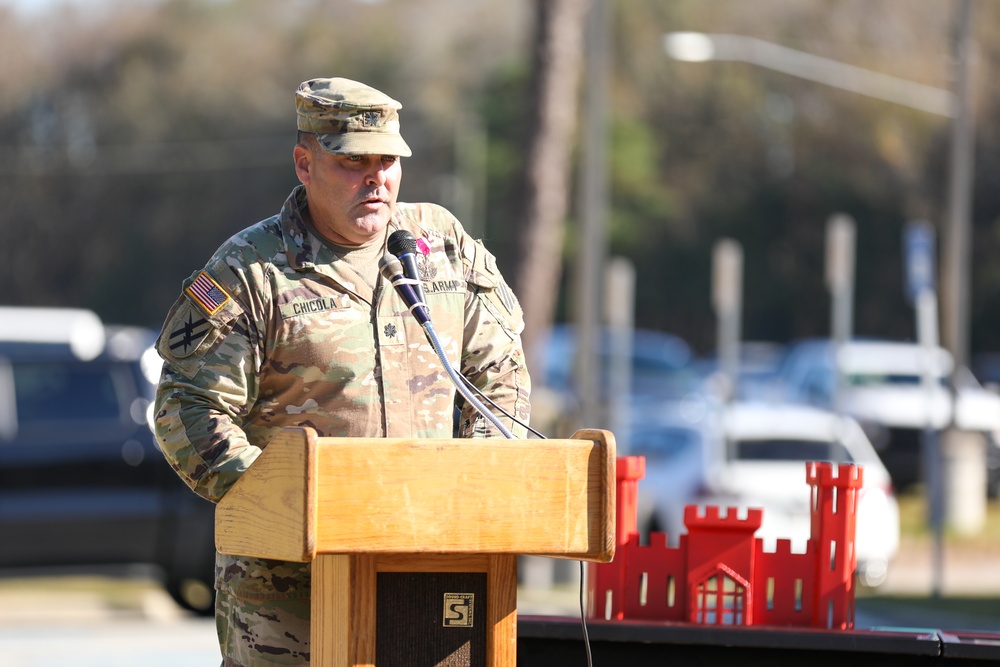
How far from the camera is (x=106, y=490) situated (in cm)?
1190

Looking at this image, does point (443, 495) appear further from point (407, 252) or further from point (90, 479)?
point (90, 479)

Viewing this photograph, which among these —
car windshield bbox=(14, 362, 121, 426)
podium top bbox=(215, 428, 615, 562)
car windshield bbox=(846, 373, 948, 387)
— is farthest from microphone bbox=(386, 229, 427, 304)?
car windshield bbox=(846, 373, 948, 387)

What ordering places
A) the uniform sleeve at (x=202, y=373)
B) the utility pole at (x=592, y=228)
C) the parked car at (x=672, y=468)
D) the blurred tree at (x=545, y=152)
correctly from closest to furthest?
the uniform sleeve at (x=202, y=373) → the parked car at (x=672, y=468) → the utility pole at (x=592, y=228) → the blurred tree at (x=545, y=152)

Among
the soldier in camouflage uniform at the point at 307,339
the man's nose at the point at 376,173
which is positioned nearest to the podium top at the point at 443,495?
the soldier in camouflage uniform at the point at 307,339

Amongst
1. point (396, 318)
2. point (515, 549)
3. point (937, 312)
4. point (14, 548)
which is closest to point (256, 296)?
point (396, 318)

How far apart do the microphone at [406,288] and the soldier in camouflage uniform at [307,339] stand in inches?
4.5

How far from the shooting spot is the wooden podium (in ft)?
10.1

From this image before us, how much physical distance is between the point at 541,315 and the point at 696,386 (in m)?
9.99

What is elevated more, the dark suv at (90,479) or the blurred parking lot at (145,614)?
the dark suv at (90,479)

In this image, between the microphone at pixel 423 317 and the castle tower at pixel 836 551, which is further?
the castle tower at pixel 836 551

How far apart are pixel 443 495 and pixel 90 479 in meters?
9.32

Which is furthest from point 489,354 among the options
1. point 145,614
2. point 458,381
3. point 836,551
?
point 145,614

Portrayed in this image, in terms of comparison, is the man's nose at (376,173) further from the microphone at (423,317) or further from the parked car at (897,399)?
the parked car at (897,399)

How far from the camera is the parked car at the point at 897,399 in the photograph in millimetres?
21109
